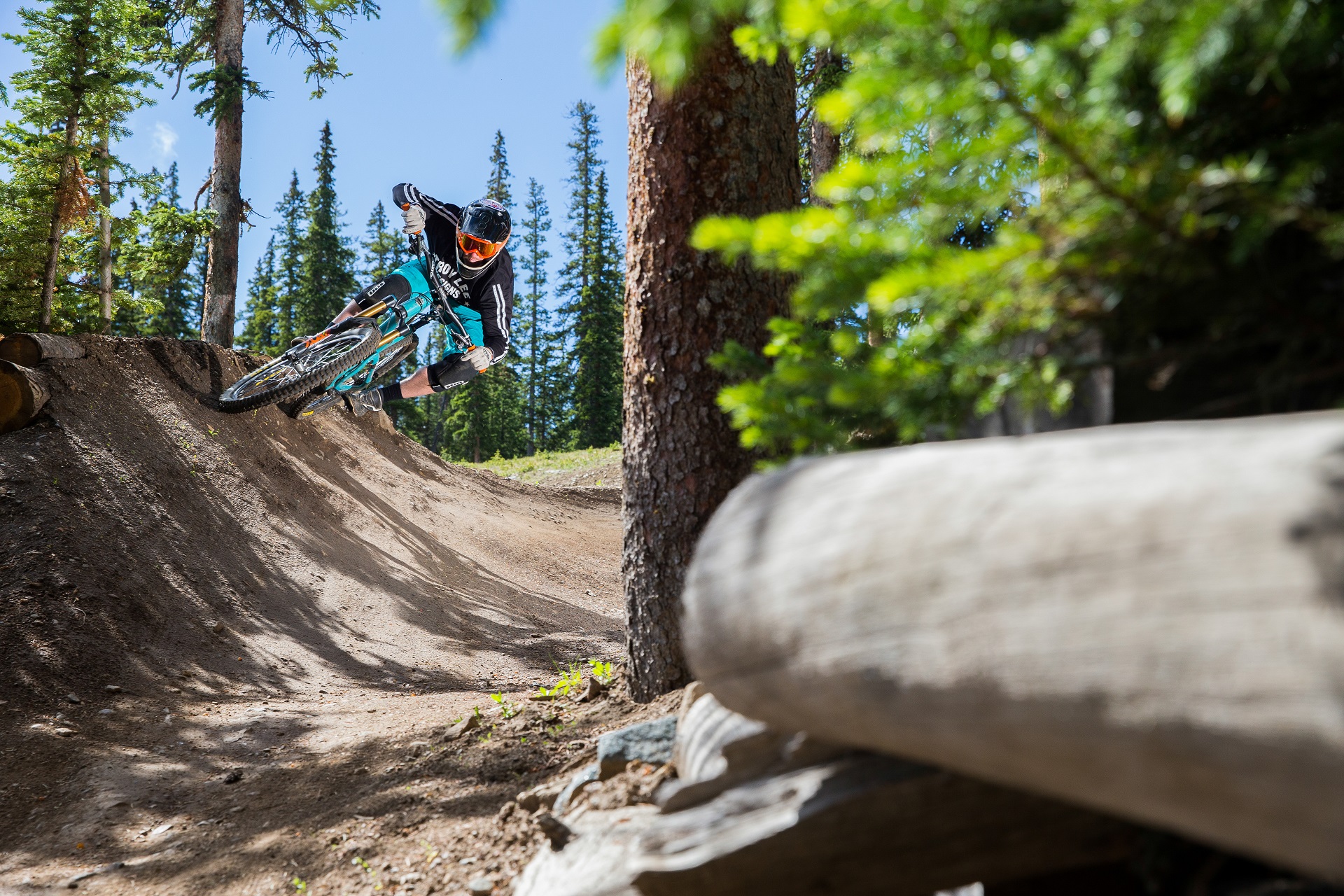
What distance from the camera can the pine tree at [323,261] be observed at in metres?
38.1

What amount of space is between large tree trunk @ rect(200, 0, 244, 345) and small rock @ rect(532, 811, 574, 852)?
13050mm

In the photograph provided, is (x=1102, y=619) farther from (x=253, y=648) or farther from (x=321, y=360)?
(x=321, y=360)

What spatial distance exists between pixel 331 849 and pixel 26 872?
1.59m

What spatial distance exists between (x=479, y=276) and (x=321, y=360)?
86.8 inches

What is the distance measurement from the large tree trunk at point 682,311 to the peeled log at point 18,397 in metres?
7.42

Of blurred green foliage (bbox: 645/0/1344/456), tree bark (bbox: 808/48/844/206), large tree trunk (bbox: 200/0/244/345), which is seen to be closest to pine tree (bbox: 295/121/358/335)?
large tree trunk (bbox: 200/0/244/345)

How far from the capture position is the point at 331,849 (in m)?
3.80

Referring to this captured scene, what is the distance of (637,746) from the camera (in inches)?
124

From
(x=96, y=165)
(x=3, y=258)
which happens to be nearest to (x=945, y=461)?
(x=3, y=258)

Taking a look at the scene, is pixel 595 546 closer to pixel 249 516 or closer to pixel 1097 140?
pixel 249 516

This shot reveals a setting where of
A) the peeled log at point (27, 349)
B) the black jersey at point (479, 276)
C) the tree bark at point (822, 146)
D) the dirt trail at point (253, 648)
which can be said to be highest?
the tree bark at point (822, 146)

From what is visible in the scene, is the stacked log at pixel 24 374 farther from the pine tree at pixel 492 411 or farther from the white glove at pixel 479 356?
the pine tree at pixel 492 411

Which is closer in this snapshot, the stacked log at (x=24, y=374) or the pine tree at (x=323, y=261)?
the stacked log at (x=24, y=374)

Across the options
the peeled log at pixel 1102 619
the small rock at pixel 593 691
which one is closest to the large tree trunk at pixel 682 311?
the small rock at pixel 593 691
